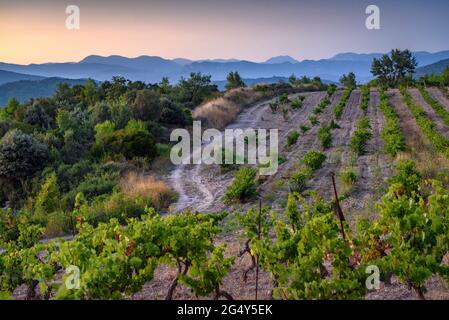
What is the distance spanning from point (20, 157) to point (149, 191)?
21.1 feet

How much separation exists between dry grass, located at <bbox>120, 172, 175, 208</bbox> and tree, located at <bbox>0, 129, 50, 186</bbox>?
13.8ft

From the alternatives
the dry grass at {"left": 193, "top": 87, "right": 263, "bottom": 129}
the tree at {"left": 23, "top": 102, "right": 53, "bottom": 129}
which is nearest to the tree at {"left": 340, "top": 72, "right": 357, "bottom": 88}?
the dry grass at {"left": 193, "top": 87, "right": 263, "bottom": 129}

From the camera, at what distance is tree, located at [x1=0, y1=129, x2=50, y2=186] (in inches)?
673

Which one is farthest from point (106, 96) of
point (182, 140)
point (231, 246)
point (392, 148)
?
point (231, 246)

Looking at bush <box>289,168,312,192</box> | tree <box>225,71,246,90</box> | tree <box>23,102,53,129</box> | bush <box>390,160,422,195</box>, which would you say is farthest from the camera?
tree <box>225,71,246,90</box>

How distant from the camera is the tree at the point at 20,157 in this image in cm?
1709

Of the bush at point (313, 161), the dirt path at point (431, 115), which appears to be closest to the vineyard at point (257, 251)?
the bush at point (313, 161)

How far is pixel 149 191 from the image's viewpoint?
14.0m

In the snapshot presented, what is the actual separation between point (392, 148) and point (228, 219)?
8034 millimetres

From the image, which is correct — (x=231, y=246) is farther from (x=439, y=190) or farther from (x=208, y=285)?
(x=439, y=190)

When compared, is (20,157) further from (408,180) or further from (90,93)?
(90,93)

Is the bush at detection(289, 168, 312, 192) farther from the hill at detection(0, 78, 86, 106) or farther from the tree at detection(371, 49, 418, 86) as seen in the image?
the tree at detection(371, 49, 418, 86)

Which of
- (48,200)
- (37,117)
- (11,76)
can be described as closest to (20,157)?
(48,200)

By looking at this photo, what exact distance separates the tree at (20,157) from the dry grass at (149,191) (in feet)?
13.8
